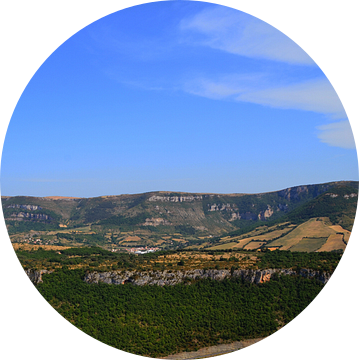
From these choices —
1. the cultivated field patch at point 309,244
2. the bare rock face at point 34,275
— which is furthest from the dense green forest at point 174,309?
the cultivated field patch at point 309,244

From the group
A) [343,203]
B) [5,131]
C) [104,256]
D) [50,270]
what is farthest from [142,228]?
[5,131]

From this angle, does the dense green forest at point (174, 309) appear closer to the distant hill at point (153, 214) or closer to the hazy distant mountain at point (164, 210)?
the distant hill at point (153, 214)

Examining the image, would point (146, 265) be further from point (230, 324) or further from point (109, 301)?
point (230, 324)

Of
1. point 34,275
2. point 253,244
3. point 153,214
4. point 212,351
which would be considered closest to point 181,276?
point 212,351

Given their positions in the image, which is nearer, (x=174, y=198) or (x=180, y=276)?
(x=180, y=276)

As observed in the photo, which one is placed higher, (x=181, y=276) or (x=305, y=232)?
(x=305, y=232)

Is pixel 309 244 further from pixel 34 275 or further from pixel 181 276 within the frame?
pixel 34 275
